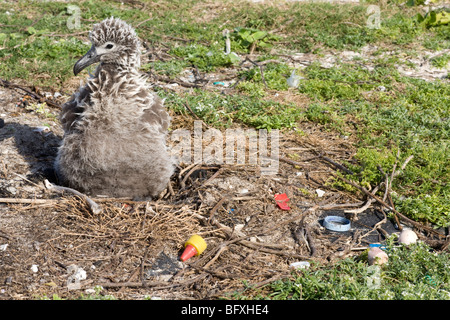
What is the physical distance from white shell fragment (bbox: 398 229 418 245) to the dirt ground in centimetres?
26

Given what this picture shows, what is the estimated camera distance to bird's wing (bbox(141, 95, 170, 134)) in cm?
516

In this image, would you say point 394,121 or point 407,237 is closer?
point 407,237

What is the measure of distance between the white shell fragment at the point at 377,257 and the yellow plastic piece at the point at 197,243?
1.42 metres

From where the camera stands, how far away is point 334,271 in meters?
4.14

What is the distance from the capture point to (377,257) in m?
4.20

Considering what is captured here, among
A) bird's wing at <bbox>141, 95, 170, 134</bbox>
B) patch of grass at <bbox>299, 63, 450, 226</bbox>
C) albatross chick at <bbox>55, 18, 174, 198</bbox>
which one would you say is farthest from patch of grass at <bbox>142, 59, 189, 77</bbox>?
albatross chick at <bbox>55, 18, 174, 198</bbox>

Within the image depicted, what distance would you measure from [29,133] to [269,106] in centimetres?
322

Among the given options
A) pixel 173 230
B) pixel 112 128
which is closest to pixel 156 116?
pixel 112 128

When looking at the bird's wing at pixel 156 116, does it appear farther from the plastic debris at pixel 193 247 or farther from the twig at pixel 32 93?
the twig at pixel 32 93

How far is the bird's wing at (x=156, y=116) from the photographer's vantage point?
516 centimetres

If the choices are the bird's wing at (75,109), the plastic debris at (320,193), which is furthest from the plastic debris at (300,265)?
the bird's wing at (75,109)

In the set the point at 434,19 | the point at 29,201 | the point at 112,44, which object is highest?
the point at 434,19

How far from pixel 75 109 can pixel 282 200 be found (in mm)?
2318

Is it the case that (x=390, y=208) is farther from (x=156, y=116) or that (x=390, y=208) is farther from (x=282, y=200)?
(x=156, y=116)
